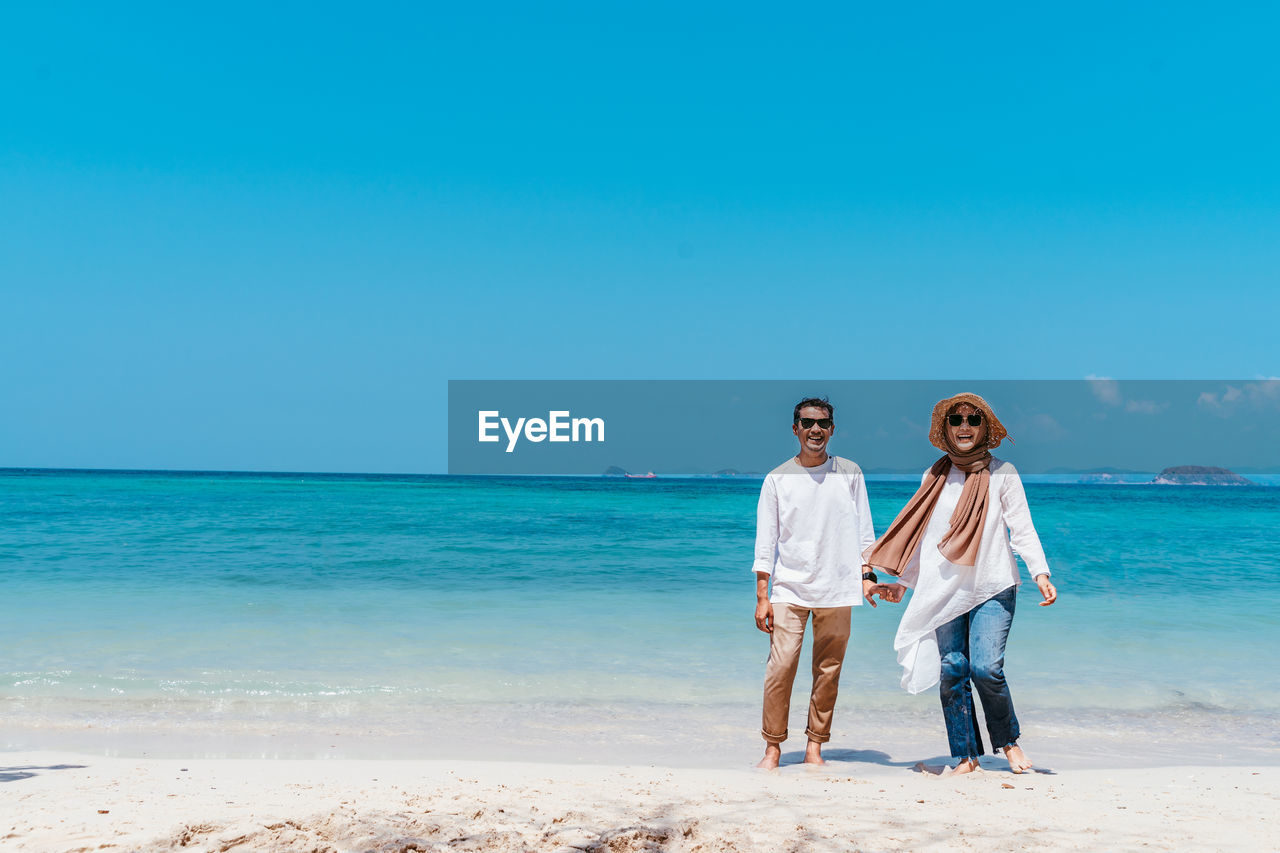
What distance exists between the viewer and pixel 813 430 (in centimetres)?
365

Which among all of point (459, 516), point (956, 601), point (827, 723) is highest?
point (956, 601)

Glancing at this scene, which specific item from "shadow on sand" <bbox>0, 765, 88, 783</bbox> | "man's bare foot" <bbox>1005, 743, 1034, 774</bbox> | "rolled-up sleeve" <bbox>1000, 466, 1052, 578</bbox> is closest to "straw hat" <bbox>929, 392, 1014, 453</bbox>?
"rolled-up sleeve" <bbox>1000, 466, 1052, 578</bbox>

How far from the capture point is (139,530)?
17359 millimetres

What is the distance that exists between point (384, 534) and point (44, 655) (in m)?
12.0

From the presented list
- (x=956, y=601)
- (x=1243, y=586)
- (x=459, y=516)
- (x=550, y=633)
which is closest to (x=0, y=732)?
(x=550, y=633)

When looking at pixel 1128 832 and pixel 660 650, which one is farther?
pixel 660 650

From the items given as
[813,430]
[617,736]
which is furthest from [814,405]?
[617,736]

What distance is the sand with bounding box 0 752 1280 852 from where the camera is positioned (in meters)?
2.65

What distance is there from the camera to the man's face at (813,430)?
366 cm

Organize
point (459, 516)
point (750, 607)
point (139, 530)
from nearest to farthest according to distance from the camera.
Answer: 1. point (750, 607)
2. point (139, 530)
3. point (459, 516)

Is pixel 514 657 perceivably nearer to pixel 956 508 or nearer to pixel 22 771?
pixel 22 771

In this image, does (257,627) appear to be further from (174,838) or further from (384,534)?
(384,534)

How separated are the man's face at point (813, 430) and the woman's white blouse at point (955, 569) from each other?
548mm

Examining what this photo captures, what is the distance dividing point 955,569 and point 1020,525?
1.03ft
